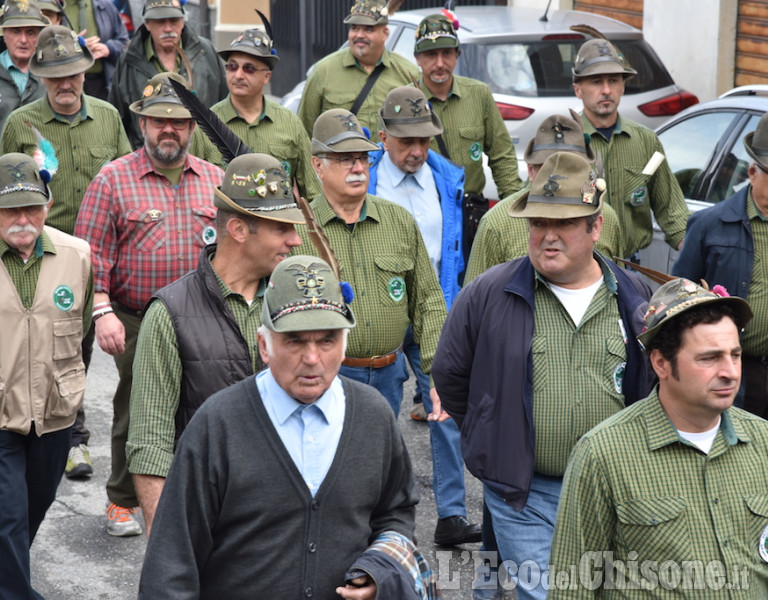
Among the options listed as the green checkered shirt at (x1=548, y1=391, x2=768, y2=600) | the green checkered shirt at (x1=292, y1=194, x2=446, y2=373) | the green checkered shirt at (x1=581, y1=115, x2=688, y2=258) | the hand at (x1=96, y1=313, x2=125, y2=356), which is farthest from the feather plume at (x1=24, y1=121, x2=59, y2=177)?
the green checkered shirt at (x1=548, y1=391, x2=768, y2=600)

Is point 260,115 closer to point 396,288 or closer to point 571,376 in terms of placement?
point 396,288

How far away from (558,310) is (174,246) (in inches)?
92.7

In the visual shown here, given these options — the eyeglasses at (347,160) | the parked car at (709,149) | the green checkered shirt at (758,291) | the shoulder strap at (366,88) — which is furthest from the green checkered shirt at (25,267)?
the parked car at (709,149)

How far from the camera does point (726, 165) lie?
8.66 m

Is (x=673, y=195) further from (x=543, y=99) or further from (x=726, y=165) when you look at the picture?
(x=543, y=99)

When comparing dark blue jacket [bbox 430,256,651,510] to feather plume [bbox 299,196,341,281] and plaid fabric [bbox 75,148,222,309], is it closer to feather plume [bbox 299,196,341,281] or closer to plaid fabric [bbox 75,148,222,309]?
feather plume [bbox 299,196,341,281]

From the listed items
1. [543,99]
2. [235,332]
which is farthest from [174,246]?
[543,99]

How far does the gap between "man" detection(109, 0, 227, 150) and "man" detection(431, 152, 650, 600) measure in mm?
4908

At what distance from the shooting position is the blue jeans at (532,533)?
16.7 ft

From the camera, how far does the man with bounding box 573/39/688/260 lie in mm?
8055

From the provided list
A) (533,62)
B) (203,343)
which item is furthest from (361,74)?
(203,343)

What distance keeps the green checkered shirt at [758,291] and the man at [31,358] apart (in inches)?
124

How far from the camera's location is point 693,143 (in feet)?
29.7

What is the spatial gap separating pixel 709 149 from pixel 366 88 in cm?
250
